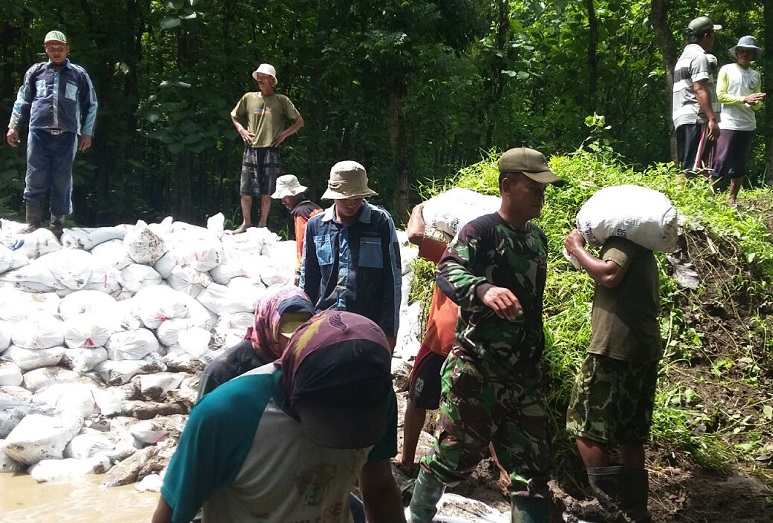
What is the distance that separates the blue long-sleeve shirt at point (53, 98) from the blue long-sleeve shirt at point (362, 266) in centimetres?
388

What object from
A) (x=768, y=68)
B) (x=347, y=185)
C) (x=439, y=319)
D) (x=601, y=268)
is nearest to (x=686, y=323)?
(x=601, y=268)

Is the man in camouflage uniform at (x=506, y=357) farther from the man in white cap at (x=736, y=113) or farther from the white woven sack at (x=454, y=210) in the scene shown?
the man in white cap at (x=736, y=113)

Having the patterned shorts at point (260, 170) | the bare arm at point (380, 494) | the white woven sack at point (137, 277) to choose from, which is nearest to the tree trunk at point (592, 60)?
the patterned shorts at point (260, 170)

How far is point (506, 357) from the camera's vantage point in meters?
3.11

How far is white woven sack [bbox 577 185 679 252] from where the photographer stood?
3.35m

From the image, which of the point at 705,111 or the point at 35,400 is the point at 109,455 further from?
the point at 705,111

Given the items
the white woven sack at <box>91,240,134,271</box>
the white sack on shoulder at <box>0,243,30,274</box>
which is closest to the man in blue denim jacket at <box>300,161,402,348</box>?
the white woven sack at <box>91,240,134,271</box>

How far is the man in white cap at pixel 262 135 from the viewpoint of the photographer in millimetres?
8141

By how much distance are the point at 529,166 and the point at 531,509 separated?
1336 millimetres

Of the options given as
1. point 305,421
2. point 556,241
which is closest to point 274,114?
point 556,241

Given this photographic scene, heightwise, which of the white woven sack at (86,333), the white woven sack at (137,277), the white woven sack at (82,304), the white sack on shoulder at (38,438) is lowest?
the white sack on shoulder at (38,438)

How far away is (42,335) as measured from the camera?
19.1ft

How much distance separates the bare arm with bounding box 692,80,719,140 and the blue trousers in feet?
17.7

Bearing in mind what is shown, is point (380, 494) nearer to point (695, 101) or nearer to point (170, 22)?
point (695, 101)
